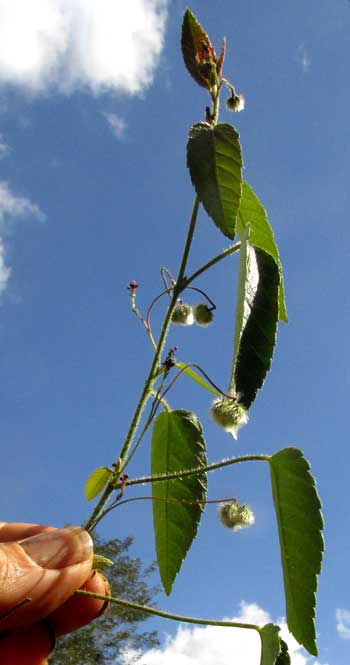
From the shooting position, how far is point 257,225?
1.57 metres

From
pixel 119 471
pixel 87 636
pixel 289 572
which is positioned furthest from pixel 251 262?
pixel 87 636

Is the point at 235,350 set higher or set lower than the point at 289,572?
higher

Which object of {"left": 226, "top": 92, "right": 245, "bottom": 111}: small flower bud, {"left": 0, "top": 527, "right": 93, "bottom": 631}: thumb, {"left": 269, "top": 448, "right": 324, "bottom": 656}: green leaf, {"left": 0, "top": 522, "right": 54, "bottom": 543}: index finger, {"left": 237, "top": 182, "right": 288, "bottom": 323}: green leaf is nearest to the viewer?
{"left": 0, "top": 527, "right": 93, "bottom": 631}: thumb

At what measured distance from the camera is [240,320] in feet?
3.85

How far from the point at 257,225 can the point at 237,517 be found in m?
0.65

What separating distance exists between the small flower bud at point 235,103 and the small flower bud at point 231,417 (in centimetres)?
73

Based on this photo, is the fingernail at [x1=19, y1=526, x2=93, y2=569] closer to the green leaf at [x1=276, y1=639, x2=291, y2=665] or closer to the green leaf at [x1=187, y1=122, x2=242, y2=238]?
the green leaf at [x1=276, y1=639, x2=291, y2=665]

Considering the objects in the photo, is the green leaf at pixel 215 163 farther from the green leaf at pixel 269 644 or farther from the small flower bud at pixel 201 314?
the green leaf at pixel 269 644

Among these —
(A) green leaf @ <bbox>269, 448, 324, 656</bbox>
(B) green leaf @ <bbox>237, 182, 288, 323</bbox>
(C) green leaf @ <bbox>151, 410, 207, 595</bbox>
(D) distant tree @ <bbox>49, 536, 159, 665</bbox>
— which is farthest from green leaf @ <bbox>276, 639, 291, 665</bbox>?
(D) distant tree @ <bbox>49, 536, 159, 665</bbox>

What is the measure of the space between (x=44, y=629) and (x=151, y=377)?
490mm

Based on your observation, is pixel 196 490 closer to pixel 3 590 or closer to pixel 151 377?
pixel 151 377

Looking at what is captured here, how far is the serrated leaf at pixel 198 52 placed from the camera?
1.42 meters

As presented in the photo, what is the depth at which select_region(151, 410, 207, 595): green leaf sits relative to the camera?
1458 millimetres

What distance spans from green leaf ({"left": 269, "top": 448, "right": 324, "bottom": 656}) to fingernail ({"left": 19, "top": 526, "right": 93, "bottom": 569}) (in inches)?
15.3
